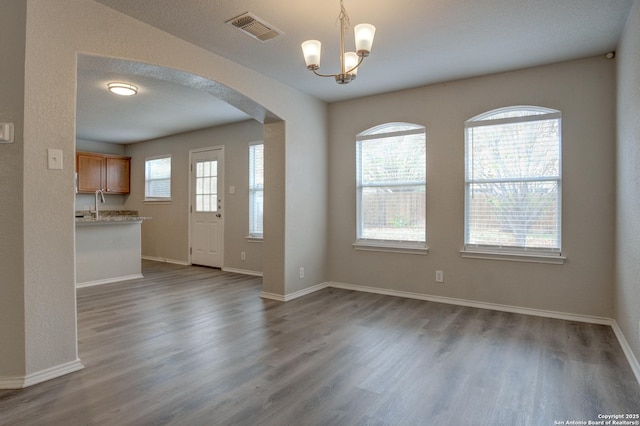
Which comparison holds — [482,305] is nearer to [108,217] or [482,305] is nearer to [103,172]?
[108,217]

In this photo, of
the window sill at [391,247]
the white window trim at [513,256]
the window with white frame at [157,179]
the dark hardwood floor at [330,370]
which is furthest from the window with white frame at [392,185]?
the window with white frame at [157,179]

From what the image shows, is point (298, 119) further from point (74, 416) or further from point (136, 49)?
point (74, 416)

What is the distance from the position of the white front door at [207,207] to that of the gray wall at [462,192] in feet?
8.05

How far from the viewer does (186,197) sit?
7.08m

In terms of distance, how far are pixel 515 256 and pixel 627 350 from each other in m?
1.30

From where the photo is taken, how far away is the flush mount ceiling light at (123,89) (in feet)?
14.1

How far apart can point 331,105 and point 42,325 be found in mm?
4130

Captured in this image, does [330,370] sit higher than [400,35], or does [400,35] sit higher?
[400,35]

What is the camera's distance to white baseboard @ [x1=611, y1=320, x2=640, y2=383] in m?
2.40

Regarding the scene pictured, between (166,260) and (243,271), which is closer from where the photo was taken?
(243,271)

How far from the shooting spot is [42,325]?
232cm

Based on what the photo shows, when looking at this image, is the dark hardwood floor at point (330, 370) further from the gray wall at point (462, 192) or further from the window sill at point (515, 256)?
the window sill at point (515, 256)

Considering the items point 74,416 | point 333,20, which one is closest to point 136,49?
point 333,20

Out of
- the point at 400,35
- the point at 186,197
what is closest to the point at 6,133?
the point at 400,35
